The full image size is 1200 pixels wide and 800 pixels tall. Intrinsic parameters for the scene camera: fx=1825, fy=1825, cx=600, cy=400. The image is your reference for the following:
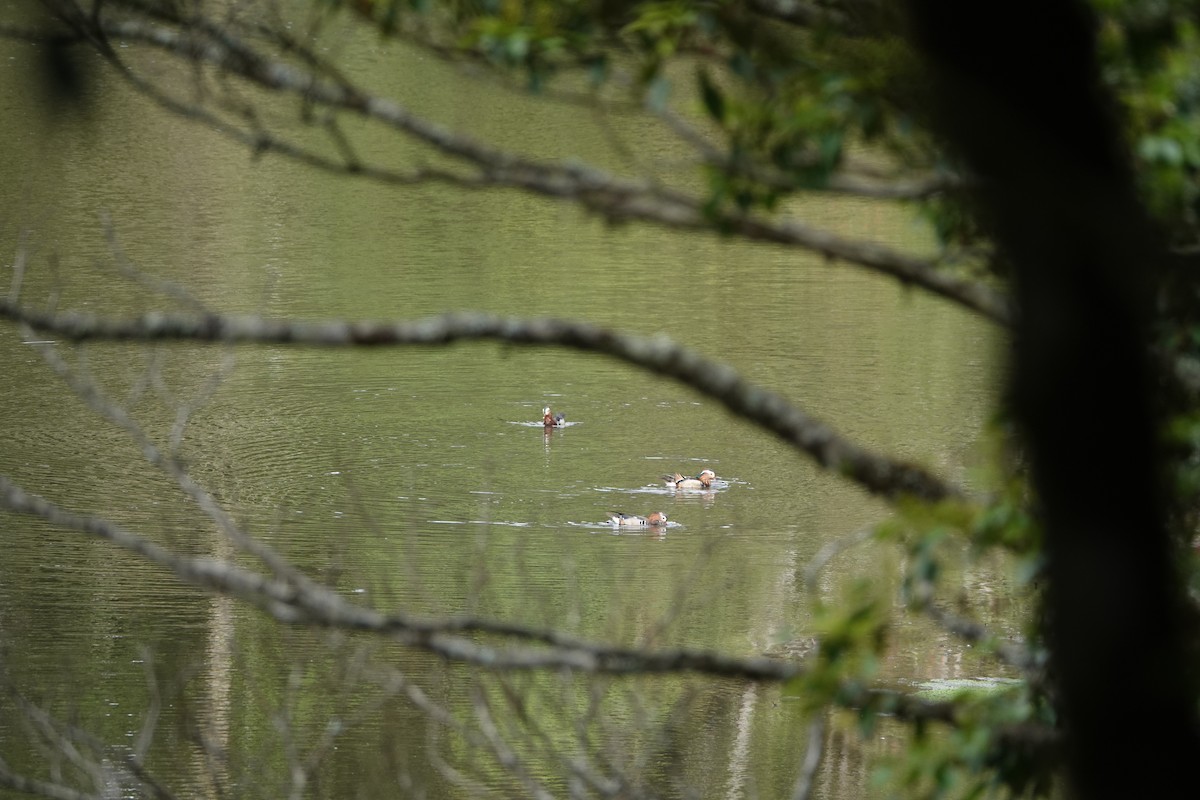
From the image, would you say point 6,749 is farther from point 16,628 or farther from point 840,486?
point 840,486

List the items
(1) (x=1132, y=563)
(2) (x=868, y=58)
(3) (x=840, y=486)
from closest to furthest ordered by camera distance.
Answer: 1. (1) (x=1132, y=563)
2. (2) (x=868, y=58)
3. (3) (x=840, y=486)

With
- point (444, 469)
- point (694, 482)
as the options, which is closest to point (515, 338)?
point (694, 482)

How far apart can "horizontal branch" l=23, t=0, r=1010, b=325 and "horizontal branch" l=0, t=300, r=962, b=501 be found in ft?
0.99

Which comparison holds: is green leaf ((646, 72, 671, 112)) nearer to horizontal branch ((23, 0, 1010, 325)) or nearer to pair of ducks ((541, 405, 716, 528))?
horizontal branch ((23, 0, 1010, 325))

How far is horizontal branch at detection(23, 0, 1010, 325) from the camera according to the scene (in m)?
2.61

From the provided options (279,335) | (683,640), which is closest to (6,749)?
(683,640)

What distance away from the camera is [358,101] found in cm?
296

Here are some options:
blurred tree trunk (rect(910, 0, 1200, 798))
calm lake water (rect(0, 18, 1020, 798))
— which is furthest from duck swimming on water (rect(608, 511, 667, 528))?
blurred tree trunk (rect(910, 0, 1200, 798))

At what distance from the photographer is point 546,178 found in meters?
2.91

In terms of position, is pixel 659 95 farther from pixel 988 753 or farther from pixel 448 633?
pixel 988 753

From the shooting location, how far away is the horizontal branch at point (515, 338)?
216 centimetres

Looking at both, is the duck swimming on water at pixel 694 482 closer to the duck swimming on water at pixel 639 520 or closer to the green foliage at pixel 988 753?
the duck swimming on water at pixel 639 520

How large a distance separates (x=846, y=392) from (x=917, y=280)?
52.3 feet

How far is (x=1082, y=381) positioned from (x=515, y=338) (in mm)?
844
